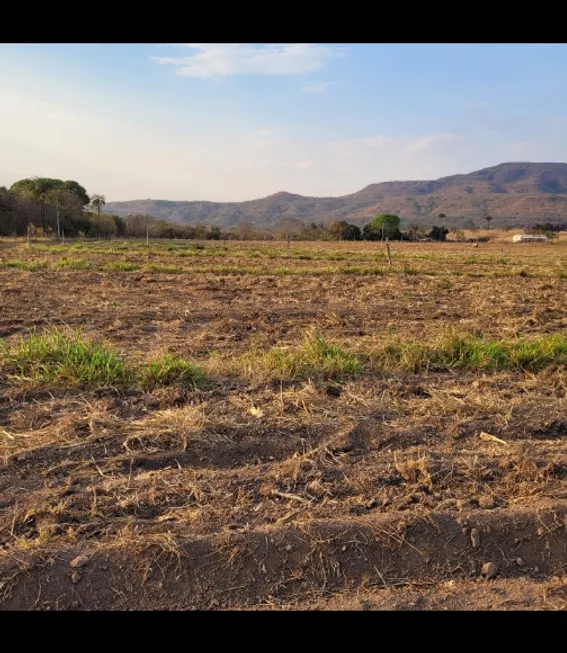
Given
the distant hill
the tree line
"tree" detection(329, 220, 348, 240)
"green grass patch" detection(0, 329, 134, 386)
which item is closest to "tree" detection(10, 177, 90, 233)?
the tree line

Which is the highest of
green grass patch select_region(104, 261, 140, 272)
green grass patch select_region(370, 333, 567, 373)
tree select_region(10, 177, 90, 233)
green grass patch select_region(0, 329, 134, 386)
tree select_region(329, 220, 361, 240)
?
tree select_region(10, 177, 90, 233)

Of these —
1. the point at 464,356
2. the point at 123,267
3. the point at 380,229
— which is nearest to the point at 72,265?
the point at 123,267

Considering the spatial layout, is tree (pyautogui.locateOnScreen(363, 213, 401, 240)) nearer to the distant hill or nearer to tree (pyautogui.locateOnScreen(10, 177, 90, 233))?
tree (pyautogui.locateOnScreen(10, 177, 90, 233))

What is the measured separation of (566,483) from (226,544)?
1.90 m

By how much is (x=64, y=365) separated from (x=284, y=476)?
2.32 m

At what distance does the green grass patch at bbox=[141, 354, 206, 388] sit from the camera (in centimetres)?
430

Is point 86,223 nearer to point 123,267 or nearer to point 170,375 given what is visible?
point 123,267

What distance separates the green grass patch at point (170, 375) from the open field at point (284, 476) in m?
0.02

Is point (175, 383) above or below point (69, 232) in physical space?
below

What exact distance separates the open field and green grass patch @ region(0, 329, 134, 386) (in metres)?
0.02

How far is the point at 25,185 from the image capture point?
5975cm
